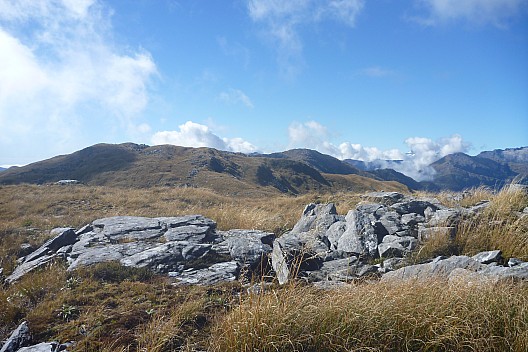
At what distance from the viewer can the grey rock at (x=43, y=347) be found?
4145 millimetres

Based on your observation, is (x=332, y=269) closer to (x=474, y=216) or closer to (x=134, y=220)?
(x=474, y=216)

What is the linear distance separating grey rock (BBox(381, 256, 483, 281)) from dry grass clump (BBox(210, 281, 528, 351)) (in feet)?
3.98

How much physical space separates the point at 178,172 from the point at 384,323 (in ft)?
244

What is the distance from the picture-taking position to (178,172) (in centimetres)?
7494

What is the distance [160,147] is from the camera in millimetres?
113000

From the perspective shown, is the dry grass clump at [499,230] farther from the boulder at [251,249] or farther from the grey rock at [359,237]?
the boulder at [251,249]

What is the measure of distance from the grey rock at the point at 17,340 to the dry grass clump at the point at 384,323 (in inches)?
105

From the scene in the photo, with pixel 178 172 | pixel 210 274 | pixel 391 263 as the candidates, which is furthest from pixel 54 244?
pixel 178 172

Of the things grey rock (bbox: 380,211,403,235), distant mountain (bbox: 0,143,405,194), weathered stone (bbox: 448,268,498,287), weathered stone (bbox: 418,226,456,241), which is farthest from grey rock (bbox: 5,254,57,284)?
distant mountain (bbox: 0,143,405,194)

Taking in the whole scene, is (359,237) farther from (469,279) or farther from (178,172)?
(178,172)

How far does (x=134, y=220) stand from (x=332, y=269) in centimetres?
807

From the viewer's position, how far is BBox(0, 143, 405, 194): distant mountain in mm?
67875

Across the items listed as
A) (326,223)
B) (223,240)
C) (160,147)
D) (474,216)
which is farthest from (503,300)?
(160,147)

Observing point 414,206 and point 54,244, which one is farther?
point 414,206
